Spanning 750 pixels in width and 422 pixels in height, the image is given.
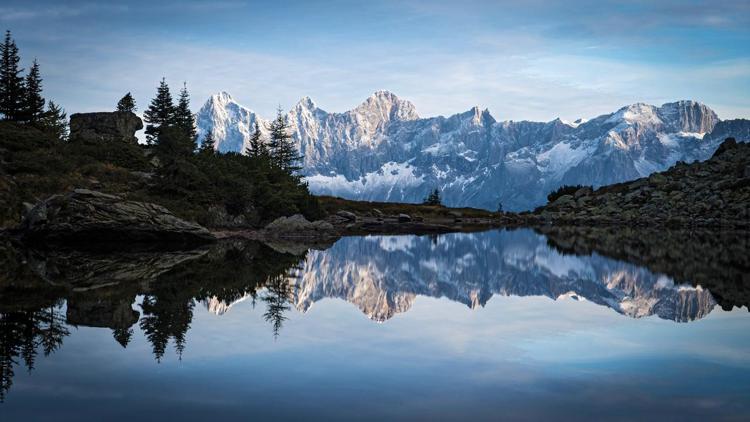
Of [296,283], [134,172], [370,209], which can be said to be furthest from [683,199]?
[296,283]

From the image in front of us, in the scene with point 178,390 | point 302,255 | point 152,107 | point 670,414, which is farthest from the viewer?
point 152,107

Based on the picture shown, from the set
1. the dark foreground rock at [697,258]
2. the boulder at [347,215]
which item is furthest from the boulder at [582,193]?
the dark foreground rock at [697,258]

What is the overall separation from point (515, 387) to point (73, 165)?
56.9 metres

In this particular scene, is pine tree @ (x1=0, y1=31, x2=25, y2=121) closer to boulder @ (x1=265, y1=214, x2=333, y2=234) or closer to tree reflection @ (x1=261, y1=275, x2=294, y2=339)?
boulder @ (x1=265, y1=214, x2=333, y2=234)

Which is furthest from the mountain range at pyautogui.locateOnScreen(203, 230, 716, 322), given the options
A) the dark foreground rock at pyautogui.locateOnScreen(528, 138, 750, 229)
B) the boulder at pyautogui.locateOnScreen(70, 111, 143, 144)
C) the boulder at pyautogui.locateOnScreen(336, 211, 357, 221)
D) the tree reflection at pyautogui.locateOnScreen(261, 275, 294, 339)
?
the dark foreground rock at pyautogui.locateOnScreen(528, 138, 750, 229)

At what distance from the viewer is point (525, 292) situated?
26672 mm

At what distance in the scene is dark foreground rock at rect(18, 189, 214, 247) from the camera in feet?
146

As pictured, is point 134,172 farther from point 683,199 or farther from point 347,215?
point 683,199

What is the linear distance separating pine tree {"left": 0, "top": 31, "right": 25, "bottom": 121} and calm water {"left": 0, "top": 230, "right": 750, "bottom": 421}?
50394 millimetres

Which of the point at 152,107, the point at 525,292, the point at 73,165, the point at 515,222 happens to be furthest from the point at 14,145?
the point at 515,222

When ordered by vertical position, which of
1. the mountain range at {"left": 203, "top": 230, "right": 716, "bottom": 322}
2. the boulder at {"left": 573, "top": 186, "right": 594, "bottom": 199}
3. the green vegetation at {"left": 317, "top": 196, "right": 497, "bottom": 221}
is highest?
the boulder at {"left": 573, "top": 186, "right": 594, "bottom": 199}

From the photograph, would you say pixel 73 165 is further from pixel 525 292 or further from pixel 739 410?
pixel 739 410

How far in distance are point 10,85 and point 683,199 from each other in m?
90.4

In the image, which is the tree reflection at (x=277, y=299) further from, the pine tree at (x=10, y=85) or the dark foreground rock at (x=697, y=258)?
the pine tree at (x=10, y=85)
